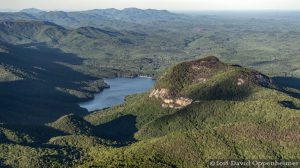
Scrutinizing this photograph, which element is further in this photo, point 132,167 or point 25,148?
point 25,148

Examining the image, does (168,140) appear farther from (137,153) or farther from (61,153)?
(61,153)

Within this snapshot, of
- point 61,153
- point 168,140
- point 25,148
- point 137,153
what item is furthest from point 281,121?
point 25,148

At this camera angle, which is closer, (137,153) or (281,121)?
(137,153)

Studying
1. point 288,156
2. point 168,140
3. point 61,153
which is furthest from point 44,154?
point 288,156

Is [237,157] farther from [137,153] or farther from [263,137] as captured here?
[137,153]

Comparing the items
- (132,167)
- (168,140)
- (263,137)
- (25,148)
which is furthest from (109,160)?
(263,137)

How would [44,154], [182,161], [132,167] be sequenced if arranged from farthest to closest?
1. [44,154]
2. [182,161]
3. [132,167]

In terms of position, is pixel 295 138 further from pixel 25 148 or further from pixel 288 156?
pixel 25 148

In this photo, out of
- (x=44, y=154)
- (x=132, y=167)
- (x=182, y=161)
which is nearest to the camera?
(x=132, y=167)
